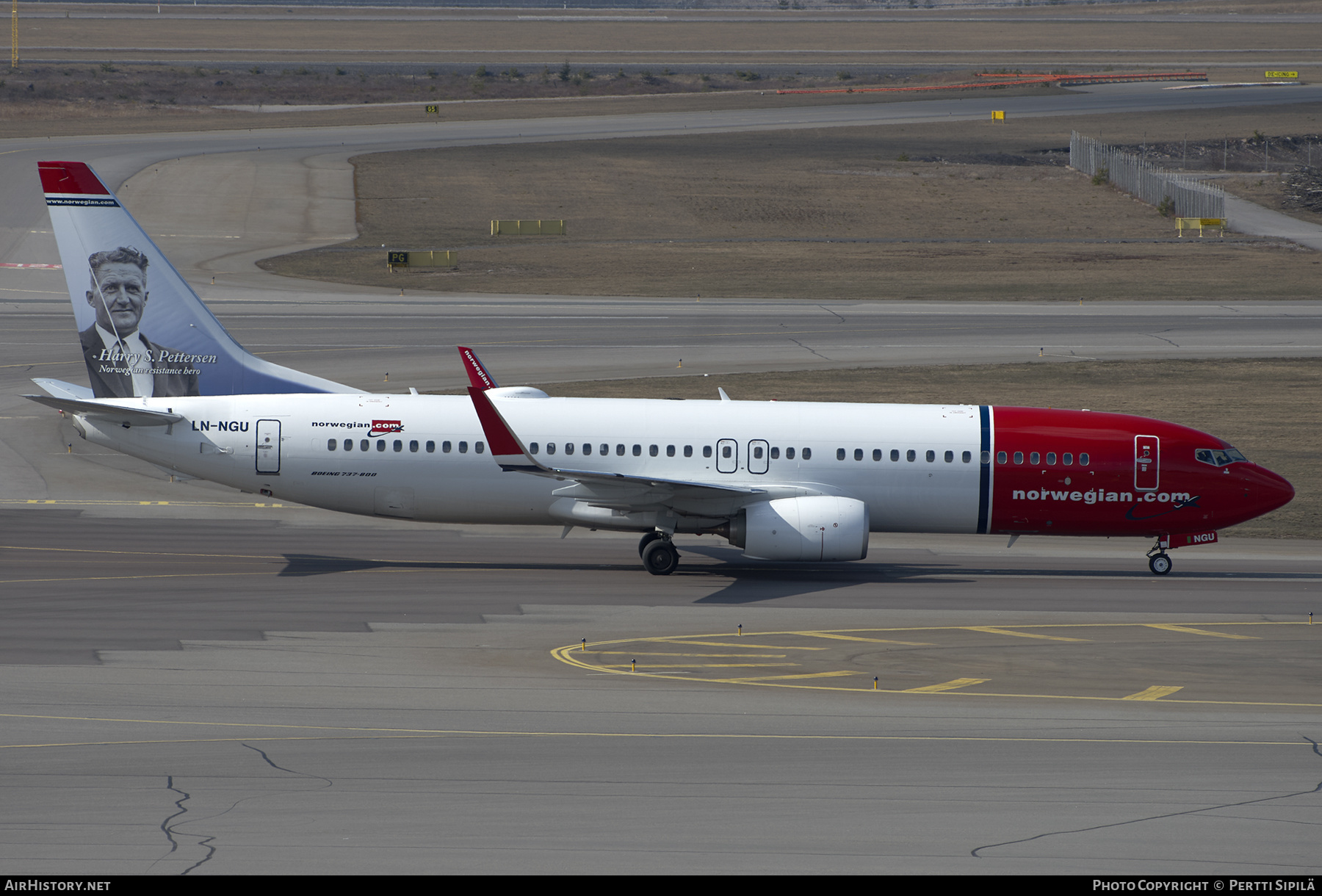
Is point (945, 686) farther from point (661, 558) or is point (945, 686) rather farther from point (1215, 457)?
point (1215, 457)

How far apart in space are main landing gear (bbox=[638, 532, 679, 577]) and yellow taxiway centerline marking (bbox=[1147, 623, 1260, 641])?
35.5 feet

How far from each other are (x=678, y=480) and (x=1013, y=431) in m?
8.26

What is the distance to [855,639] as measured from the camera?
2878cm

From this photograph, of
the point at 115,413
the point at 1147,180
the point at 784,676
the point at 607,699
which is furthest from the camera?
the point at 1147,180

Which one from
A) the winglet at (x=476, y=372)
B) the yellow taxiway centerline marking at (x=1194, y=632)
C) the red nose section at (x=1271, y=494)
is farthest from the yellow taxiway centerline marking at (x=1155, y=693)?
the winglet at (x=476, y=372)

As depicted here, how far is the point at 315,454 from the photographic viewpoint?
111 feet

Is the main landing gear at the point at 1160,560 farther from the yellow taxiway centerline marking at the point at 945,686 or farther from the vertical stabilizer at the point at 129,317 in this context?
the vertical stabilizer at the point at 129,317

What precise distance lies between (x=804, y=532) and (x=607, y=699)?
362 inches

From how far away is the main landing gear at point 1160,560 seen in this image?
3491 centimetres

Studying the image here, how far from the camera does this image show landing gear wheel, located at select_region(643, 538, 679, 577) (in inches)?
1329

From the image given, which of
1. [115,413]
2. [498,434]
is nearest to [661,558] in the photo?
[498,434]

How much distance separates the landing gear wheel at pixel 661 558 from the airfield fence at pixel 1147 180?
77041mm

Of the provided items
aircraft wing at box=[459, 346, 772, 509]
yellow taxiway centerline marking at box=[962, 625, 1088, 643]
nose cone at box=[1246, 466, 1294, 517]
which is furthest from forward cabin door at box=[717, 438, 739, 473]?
nose cone at box=[1246, 466, 1294, 517]

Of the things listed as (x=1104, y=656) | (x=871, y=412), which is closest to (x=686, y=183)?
(x=871, y=412)
